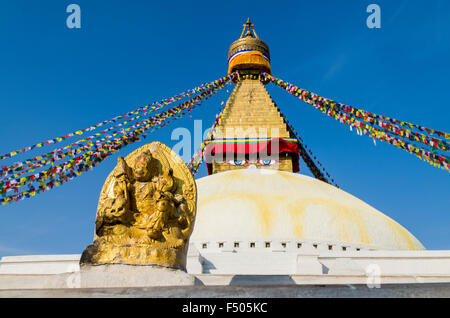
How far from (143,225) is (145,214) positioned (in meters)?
0.19

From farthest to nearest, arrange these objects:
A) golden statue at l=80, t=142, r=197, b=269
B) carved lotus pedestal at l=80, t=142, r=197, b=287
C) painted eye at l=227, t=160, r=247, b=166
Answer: painted eye at l=227, t=160, r=247, b=166 < golden statue at l=80, t=142, r=197, b=269 < carved lotus pedestal at l=80, t=142, r=197, b=287

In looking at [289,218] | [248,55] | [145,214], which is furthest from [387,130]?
[248,55]

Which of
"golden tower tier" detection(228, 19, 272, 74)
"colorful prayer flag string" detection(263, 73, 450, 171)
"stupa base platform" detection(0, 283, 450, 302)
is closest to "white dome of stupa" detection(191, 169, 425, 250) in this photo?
"colorful prayer flag string" detection(263, 73, 450, 171)

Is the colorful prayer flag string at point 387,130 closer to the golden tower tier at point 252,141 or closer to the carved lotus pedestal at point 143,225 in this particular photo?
the golden tower tier at point 252,141

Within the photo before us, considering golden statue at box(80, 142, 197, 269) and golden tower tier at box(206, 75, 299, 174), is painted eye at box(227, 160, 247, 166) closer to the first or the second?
golden tower tier at box(206, 75, 299, 174)

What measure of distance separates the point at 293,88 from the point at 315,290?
616 inches

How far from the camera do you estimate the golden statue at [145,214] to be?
196 inches

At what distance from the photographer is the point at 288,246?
34.1ft

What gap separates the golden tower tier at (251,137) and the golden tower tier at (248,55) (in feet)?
5.36

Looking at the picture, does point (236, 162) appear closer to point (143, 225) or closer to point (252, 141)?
point (252, 141)

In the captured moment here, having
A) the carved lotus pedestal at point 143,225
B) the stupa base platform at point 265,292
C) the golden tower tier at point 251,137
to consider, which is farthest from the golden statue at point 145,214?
the golden tower tier at point 251,137

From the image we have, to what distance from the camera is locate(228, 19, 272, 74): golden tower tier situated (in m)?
22.0

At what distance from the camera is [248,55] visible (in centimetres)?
2208
